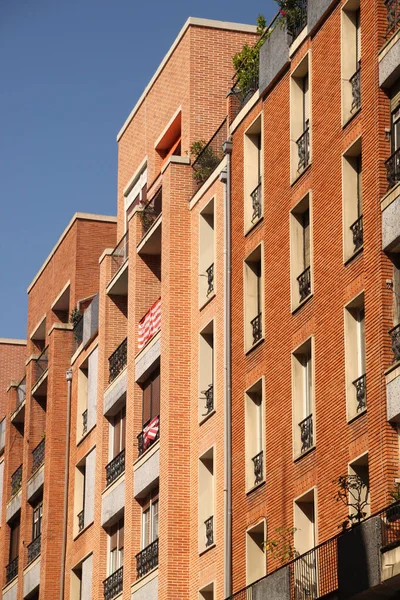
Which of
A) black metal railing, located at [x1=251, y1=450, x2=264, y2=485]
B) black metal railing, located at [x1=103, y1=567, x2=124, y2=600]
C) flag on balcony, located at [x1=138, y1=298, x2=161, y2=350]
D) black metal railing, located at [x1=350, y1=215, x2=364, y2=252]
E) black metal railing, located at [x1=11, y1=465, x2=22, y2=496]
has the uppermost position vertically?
black metal railing, located at [x1=11, y1=465, x2=22, y2=496]

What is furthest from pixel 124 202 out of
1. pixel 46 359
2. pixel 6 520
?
pixel 6 520

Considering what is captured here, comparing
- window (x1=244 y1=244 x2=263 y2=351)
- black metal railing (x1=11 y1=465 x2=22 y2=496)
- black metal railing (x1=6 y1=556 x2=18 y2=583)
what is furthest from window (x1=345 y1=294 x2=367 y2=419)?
black metal railing (x1=11 y1=465 x2=22 y2=496)

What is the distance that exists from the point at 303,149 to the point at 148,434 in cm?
1139

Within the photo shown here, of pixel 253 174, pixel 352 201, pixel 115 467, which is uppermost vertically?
pixel 253 174

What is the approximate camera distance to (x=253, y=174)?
134ft

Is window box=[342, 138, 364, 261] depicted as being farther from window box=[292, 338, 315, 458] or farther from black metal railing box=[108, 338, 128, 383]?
black metal railing box=[108, 338, 128, 383]

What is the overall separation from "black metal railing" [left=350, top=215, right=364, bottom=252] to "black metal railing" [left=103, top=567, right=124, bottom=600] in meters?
16.6

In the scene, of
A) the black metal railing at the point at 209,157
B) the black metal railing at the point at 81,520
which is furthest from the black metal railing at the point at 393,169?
the black metal railing at the point at 81,520

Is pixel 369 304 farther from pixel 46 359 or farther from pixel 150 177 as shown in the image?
pixel 46 359

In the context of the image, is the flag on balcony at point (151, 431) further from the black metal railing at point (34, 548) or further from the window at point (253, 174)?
the black metal railing at point (34, 548)

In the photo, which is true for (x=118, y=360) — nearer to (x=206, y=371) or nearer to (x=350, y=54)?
(x=206, y=371)

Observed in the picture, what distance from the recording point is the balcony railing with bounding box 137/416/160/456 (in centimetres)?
4497

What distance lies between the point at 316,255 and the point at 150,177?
16.0 metres

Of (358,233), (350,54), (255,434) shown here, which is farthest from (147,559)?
(350,54)
